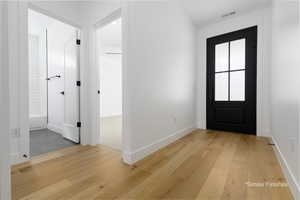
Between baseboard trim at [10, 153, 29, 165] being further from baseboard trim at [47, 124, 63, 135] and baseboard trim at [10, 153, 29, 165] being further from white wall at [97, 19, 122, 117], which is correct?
white wall at [97, 19, 122, 117]

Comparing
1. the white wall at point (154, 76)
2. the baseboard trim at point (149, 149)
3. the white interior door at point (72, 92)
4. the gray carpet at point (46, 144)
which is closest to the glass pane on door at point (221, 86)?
the white wall at point (154, 76)

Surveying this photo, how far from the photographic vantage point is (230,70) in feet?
10.1

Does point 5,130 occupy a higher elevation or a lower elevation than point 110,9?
lower

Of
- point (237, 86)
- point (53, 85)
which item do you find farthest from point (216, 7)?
point (53, 85)

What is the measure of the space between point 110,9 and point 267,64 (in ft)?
9.60

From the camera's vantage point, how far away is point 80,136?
238cm

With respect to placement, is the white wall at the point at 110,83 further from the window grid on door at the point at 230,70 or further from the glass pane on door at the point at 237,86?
the glass pane on door at the point at 237,86

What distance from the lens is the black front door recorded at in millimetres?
2857

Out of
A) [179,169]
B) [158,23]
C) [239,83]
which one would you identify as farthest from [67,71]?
[239,83]

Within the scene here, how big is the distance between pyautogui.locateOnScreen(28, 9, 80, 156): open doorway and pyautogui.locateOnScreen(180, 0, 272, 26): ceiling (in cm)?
219

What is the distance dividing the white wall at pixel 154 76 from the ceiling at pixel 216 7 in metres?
0.20

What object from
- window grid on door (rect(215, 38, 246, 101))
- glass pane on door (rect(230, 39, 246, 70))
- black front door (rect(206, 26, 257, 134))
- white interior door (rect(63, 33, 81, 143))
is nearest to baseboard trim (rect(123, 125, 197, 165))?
black front door (rect(206, 26, 257, 134))

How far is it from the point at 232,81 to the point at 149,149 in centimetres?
235

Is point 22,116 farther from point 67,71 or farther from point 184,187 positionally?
point 184,187
